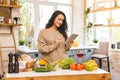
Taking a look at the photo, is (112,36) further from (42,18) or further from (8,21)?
(8,21)

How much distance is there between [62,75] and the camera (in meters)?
2.09

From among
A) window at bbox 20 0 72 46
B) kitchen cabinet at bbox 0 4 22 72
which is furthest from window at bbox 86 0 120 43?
kitchen cabinet at bbox 0 4 22 72

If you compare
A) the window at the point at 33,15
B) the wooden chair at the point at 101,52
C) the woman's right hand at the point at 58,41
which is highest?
the window at the point at 33,15

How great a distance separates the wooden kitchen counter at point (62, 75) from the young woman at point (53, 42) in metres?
0.59

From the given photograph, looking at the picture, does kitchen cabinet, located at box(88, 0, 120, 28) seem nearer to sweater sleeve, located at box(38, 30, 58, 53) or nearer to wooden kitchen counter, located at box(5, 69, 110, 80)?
sweater sleeve, located at box(38, 30, 58, 53)

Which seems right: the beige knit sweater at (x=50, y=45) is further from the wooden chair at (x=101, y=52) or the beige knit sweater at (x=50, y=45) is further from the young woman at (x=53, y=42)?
the wooden chair at (x=101, y=52)

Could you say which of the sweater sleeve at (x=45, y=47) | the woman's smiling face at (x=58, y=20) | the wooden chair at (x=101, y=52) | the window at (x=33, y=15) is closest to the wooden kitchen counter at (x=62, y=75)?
the sweater sleeve at (x=45, y=47)

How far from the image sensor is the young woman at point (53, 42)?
2.77m

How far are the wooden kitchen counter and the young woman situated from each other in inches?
23.4

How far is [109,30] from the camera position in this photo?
6770 mm

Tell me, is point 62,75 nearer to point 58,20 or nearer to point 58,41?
point 58,41

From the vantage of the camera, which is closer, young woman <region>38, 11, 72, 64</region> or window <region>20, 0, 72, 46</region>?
young woman <region>38, 11, 72, 64</region>

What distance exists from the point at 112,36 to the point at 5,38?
10.8ft

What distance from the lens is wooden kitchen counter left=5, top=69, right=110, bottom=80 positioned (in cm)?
200
